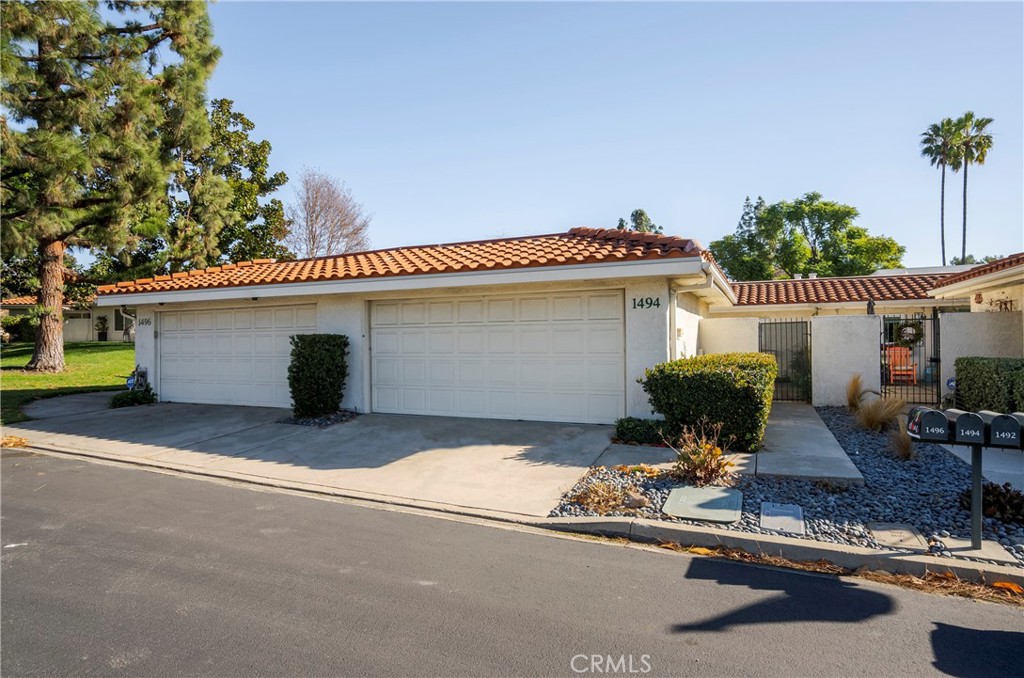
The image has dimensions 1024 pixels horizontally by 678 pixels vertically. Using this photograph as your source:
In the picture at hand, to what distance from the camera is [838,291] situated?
1953 cm

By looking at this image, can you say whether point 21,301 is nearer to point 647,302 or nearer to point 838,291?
point 647,302

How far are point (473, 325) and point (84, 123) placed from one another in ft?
46.1

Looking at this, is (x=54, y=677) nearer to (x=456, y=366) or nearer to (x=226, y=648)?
(x=226, y=648)

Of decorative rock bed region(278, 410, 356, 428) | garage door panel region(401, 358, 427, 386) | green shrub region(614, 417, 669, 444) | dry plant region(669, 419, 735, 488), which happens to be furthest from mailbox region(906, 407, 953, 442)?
decorative rock bed region(278, 410, 356, 428)

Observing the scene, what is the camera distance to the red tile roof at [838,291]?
18172mm

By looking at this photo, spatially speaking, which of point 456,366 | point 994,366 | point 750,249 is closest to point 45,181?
point 456,366

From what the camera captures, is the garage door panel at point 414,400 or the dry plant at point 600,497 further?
the garage door panel at point 414,400

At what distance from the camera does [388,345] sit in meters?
11.8

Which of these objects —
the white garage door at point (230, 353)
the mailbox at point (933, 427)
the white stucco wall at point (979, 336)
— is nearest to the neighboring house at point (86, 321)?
the white garage door at point (230, 353)

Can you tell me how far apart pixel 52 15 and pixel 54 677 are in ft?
64.0

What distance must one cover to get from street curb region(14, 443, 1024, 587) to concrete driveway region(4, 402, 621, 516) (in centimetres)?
15

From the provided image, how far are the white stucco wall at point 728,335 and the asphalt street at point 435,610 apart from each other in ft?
32.4

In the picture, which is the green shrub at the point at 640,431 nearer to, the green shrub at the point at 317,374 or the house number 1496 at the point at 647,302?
the house number 1496 at the point at 647,302

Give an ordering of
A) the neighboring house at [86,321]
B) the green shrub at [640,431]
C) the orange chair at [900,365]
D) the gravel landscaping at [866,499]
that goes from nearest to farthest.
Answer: the gravel landscaping at [866,499] < the green shrub at [640,431] < the orange chair at [900,365] < the neighboring house at [86,321]
